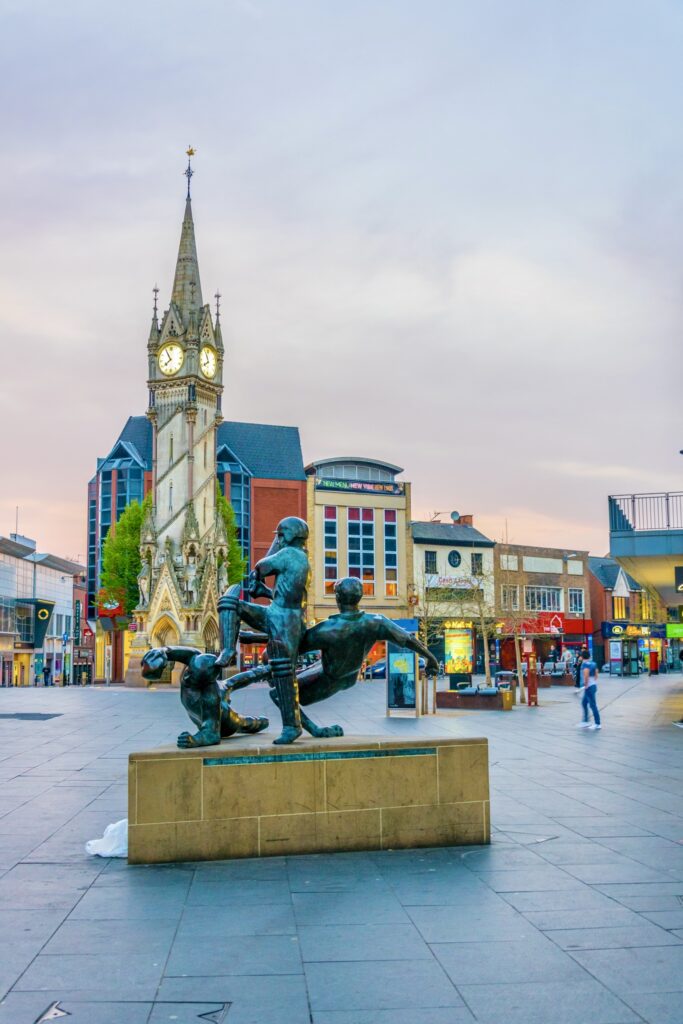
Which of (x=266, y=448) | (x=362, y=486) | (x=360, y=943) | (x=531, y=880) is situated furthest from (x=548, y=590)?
(x=360, y=943)

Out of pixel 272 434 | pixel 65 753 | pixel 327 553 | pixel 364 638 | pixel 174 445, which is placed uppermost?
pixel 272 434

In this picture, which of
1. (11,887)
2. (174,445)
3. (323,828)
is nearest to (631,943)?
(323,828)

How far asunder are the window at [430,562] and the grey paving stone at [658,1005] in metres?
72.9

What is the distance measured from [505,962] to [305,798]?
3157 mm

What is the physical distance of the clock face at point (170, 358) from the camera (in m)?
59.2

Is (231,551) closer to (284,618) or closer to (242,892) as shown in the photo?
(284,618)

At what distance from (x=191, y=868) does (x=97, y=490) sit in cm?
7473

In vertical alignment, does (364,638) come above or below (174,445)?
below

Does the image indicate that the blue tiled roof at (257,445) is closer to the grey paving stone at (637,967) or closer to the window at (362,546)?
the window at (362,546)

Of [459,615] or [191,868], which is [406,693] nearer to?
[191,868]

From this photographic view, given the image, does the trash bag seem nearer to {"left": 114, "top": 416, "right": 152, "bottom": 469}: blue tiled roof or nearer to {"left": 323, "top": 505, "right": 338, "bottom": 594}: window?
{"left": 323, "top": 505, "right": 338, "bottom": 594}: window

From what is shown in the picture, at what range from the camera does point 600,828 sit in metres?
9.46

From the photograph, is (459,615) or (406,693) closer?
(406,693)

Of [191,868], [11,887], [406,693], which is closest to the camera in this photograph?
[11,887]
